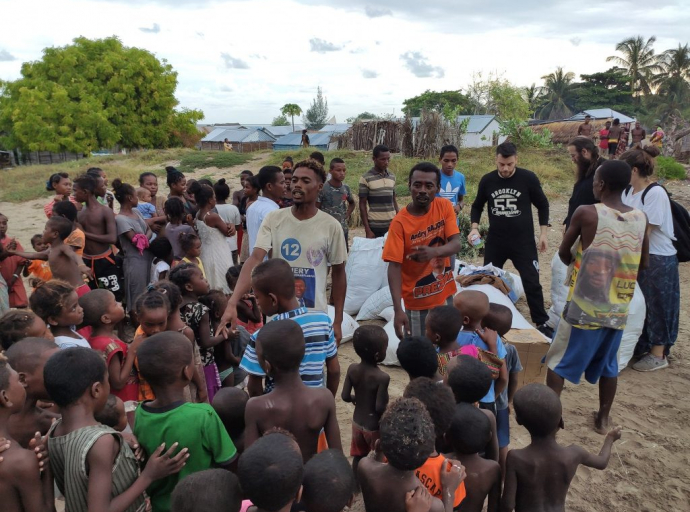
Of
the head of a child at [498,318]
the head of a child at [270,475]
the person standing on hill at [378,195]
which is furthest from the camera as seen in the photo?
the person standing on hill at [378,195]

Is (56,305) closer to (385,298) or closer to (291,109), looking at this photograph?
(385,298)

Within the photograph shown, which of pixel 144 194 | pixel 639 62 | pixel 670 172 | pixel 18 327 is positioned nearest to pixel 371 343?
pixel 18 327

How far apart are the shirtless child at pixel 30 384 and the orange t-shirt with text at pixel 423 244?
6.22 ft

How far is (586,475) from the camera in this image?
2.76m

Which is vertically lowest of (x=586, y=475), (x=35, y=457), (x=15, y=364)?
(x=586, y=475)

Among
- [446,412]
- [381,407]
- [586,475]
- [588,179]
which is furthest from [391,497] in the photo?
[588,179]

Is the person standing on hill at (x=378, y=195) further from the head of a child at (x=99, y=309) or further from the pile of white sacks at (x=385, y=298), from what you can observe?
the head of a child at (x=99, y=309)

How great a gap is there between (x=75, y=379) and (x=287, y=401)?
72 centimetres

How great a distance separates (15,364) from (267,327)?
94cm

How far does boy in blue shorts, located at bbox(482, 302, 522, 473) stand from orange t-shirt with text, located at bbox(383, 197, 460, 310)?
0.47m

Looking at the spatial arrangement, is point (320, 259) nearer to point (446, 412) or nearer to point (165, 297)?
point (165, 297)

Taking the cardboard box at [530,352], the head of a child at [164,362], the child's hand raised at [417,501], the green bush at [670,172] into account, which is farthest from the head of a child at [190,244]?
the green bush at [670,172]

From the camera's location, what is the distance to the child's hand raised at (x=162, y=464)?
1.62m

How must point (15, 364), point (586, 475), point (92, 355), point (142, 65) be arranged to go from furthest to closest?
point (142, 65) < point (586, 475) < point (15, 364) < point (92, 355)
